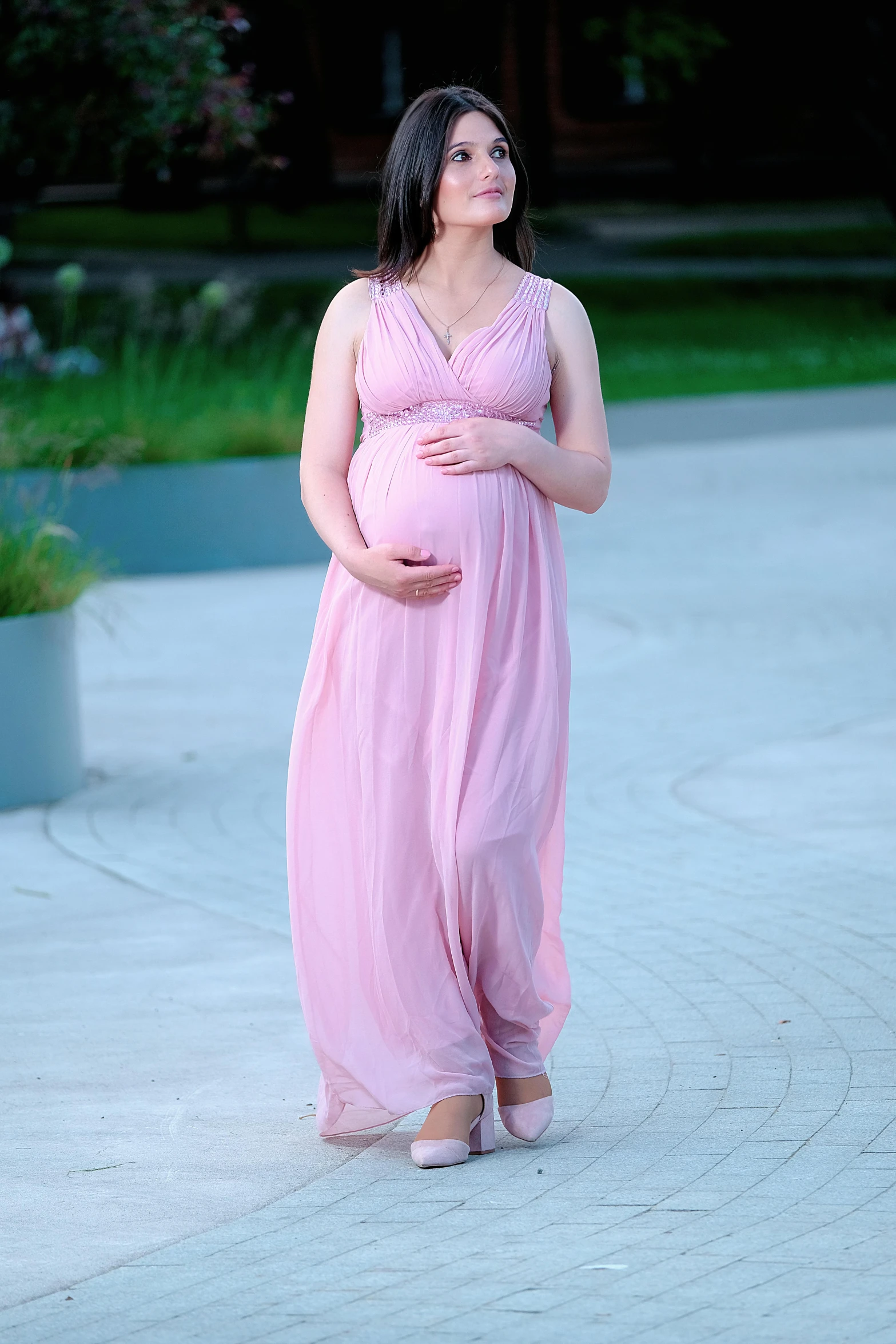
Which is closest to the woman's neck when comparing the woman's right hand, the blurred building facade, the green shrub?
the woman's right hand

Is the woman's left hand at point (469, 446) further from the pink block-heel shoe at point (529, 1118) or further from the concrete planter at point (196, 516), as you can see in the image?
the concrete planter at point (196, 516)

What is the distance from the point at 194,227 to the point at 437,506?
28.7 metres

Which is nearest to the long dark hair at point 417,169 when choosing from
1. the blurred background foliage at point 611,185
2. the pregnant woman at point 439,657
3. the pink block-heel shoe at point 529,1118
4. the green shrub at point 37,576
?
the pregnant woman at point 439,657

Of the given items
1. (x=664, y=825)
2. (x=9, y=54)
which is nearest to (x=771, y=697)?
(x=664, y=825)

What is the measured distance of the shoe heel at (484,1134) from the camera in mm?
3902

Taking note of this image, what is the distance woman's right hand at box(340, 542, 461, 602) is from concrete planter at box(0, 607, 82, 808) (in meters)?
3.39

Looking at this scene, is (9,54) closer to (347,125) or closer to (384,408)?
(384,408)

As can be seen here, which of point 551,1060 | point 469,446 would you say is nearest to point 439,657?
point 469,446

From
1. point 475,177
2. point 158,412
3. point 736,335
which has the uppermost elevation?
point 475,177

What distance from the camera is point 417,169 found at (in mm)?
3867

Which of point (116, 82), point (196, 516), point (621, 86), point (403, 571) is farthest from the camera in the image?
point (621, 86)

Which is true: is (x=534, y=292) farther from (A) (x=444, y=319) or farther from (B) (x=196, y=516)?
(B) (x=196, y=516)

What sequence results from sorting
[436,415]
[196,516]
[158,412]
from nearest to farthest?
[436,415] → [196,516] → [158,412]

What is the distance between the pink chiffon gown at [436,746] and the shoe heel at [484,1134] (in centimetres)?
10
